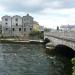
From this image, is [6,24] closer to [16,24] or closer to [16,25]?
[16,24]

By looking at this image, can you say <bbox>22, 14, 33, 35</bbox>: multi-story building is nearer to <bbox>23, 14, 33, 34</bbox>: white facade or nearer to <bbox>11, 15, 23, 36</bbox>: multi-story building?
<bbox>23, 14, 33, 34</bbox>: white facade

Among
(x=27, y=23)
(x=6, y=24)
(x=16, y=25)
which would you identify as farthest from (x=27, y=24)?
(x=6, y=24)

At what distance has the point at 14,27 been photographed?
130 metres

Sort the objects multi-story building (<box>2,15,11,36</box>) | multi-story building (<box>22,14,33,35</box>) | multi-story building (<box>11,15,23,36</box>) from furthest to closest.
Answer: multi-story building (<box>2,15,11,36</box>)
multi-story building (<box>11,15,23,36</box>)
multi-story building (<box>22,14,33,35</box>)

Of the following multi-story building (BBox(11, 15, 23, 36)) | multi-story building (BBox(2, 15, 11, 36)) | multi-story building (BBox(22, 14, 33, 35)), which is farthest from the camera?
multi-story building (BBox(2, 15, 11, 36))

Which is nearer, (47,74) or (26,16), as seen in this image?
(47,74)

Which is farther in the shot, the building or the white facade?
the building

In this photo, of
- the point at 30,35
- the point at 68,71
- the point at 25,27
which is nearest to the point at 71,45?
the point at 68,71

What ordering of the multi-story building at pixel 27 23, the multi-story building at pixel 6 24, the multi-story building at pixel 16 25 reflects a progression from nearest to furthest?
1. the multi-story building at pixel 27 23
2. the multi-story building at pixel 16 25
3. the multi-story building at pixel 6 24

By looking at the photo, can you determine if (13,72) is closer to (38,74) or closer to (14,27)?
(38,74)

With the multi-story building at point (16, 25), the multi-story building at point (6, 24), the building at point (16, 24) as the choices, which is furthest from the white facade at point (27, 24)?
the multi-story building at point (6, 24)

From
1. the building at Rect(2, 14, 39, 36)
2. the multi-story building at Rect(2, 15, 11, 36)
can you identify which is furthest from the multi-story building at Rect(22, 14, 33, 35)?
the multi-story building at Rect(2, 15, 11, 36)

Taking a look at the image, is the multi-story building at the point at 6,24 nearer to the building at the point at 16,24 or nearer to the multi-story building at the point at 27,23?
the building at the point at 16,24

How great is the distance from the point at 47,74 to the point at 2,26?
104556 millimetres
